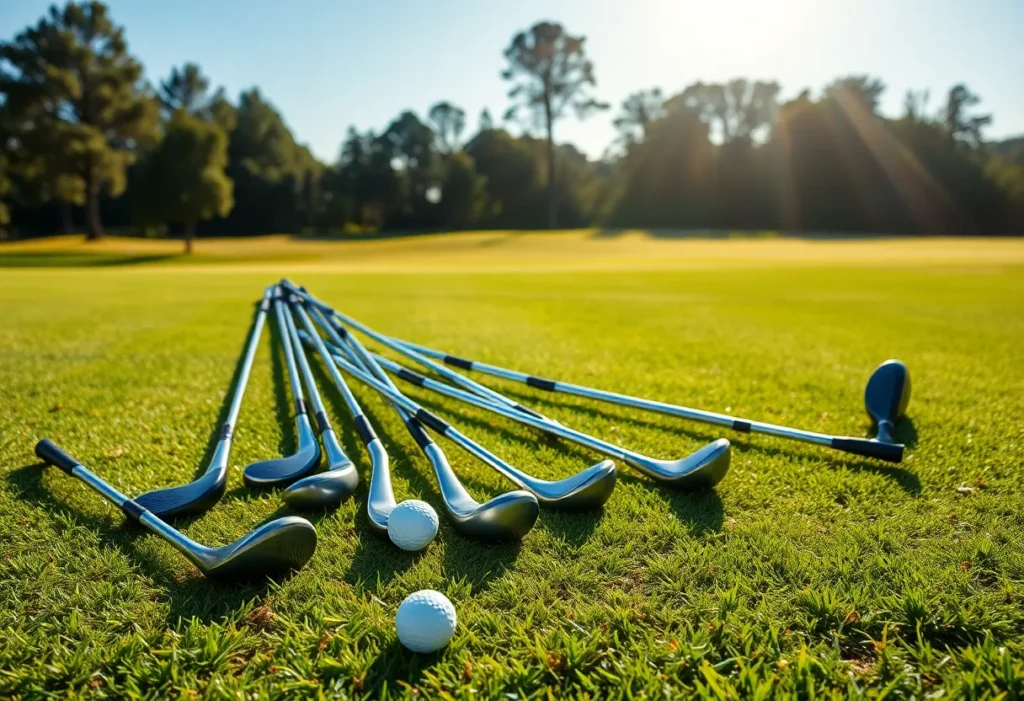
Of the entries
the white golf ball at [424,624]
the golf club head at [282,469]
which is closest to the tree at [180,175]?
the golf club head at [282,469]

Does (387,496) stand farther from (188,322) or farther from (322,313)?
(188,322)

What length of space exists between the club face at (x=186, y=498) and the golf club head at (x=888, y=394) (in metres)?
3.61

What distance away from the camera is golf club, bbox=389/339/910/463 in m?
3.25

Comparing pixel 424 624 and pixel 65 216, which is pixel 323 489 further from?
pixel 65 216

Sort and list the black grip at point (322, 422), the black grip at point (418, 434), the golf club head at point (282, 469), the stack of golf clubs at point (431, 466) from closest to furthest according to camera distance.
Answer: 1. the stack of golf clubs at point (431, 466)
2. the golf club head at point (282, 469)
3. the black grip at point (418, 434)
4. the black grip at point (322, 422)

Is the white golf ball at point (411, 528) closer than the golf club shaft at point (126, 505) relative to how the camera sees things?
No

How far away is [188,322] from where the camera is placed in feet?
27.1

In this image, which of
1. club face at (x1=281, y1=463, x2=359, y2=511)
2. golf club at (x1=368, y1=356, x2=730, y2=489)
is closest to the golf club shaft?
club face at (x1=281, y1=463, x2=359, y2=511)

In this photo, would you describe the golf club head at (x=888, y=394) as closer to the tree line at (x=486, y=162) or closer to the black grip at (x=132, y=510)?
the black grip at (x=132, y=510)

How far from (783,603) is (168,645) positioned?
1983 mm

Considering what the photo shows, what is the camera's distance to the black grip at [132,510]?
2490 millimetres

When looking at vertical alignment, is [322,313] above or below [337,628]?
above

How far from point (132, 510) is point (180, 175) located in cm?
4004

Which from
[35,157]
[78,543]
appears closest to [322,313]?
[78,543]
